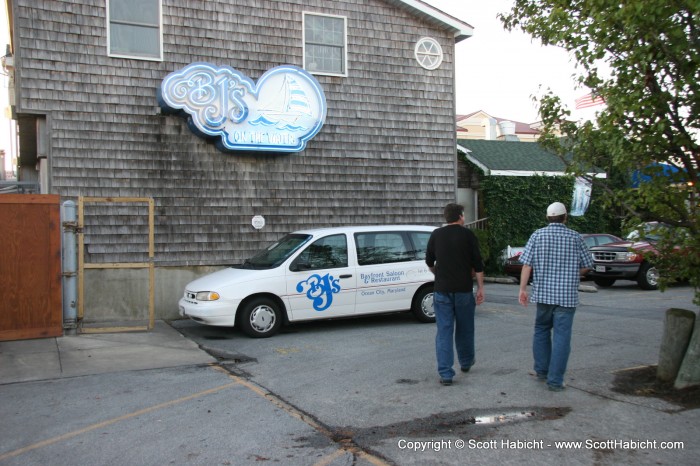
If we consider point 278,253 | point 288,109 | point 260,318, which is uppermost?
point 288,109

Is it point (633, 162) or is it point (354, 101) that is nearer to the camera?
point (633, 162)

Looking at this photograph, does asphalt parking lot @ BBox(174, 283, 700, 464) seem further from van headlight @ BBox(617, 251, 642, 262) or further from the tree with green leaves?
van headlight @ BBox(617, 251, 642, 262)

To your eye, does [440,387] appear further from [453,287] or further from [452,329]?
[453,287]

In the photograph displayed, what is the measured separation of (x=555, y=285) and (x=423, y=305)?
14.7ft

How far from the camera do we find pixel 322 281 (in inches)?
385

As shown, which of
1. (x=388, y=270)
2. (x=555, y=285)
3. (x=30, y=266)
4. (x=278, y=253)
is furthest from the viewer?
(x=388, y=270)

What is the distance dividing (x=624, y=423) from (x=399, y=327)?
5.29 metres

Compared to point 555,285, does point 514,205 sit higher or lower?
higher

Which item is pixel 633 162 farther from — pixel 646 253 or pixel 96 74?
pixel 96 74

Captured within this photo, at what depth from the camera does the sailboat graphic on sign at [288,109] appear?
40.3ft

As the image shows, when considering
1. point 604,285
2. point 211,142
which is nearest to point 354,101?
point 211,142

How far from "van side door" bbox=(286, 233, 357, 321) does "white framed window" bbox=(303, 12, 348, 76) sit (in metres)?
4.52

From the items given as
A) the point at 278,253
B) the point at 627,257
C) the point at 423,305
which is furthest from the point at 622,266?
the point at 278,253

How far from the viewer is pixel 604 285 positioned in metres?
17.1
